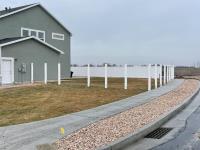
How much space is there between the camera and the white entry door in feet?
106

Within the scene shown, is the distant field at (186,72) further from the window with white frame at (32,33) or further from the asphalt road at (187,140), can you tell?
the asphalt road at (187,140)

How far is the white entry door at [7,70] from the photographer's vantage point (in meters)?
32.2

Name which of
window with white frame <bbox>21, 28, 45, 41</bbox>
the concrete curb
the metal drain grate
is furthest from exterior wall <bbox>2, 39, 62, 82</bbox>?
the metal drain grate

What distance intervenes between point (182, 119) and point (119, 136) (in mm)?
4529

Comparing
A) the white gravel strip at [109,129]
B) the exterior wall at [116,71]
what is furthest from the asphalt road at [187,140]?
the exterior wall at [116,71]

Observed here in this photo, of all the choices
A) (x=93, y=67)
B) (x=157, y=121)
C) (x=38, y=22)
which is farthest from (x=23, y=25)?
(x=157, y=121)

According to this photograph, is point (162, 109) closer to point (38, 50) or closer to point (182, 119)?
point (182, 119)

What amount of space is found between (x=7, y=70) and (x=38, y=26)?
855 centimetres

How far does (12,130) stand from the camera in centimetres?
1063

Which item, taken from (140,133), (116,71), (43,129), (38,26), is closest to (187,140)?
(140,133)

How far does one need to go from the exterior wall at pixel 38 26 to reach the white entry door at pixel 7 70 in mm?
3776

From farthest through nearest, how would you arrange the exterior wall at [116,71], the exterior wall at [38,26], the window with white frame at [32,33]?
the exterior wall at [116,71], the window with white frame at [32,33], the exterior wall at [38,26]

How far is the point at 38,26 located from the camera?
3988 cm

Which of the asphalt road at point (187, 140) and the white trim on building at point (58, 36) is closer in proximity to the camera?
the asphalt road at point (187, 140)
